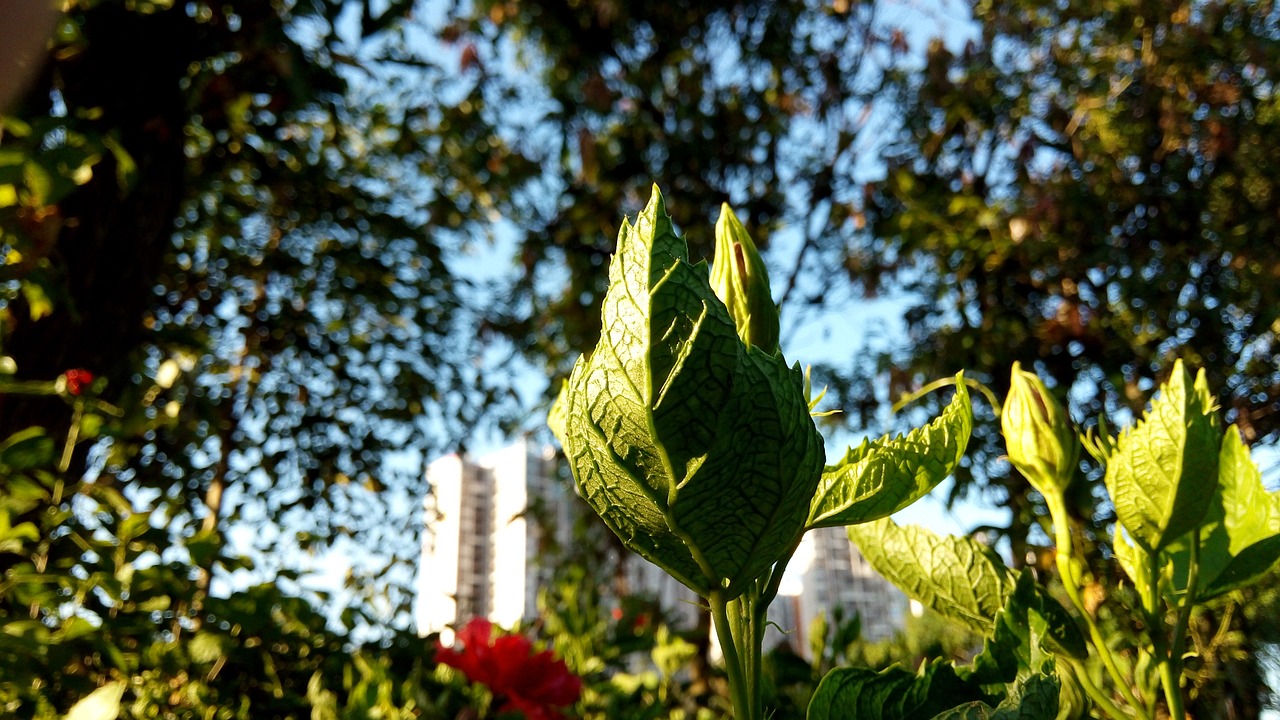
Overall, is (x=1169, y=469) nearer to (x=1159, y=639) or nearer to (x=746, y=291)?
(x=1159, y=639)

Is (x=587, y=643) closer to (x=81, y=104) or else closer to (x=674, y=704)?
(x=674, y=704)

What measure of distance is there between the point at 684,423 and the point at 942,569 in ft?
0.85

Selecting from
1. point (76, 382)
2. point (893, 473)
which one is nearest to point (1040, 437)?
point (893, 473)

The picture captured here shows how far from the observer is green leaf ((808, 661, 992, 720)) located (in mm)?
309

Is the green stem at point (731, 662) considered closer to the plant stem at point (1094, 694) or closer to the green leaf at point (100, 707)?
the plant stem at point (1094, 694)

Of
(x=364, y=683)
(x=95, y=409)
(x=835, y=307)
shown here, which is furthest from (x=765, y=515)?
(x=835, y=307)

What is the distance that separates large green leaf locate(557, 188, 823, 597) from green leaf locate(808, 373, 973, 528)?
4cm

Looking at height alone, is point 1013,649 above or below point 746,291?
below

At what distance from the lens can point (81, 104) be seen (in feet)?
4.25

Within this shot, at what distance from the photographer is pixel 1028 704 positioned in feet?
0.85

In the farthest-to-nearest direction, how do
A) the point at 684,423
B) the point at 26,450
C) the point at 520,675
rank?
the point at 520,675 < the point at 26,450 < the point at 684,423

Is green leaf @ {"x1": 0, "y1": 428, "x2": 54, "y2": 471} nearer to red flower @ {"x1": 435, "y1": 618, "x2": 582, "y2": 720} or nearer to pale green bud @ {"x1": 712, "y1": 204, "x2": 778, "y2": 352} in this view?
red flower @ {"x1": 435, "y1": 618, "x2": 582, "y2": 720}

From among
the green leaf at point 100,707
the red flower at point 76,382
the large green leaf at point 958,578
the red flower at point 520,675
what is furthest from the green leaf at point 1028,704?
the red flower at point 76,382

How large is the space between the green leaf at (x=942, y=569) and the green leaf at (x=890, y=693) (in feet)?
0.41
